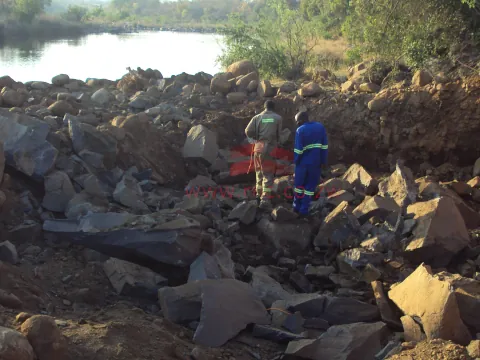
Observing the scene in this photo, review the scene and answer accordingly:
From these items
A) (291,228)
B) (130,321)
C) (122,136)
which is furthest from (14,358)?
(122,136)

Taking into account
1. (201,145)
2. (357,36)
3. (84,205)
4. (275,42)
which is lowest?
(84,205)

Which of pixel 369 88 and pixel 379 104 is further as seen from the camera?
pixel 369 88

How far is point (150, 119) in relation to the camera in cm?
901

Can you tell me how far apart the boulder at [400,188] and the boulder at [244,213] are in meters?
1.72

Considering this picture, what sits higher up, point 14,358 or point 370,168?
point 14,358

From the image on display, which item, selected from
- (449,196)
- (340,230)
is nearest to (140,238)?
(340,230)

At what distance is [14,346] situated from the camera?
2.54 m

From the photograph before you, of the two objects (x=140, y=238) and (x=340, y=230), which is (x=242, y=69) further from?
(x=140, y=238)

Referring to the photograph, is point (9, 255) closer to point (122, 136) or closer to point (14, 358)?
point (14, 358)

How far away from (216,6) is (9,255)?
93.2 m

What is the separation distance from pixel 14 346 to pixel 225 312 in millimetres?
1852

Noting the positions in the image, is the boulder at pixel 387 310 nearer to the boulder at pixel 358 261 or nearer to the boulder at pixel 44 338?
the boulder at pixel 358 261

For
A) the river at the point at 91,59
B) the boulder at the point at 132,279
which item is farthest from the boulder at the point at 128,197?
the river at the point at 91,59

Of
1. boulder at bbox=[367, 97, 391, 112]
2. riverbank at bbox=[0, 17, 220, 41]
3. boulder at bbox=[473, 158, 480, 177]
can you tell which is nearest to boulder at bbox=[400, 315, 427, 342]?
boulder at bbox=[473, 158, 480, 177]
